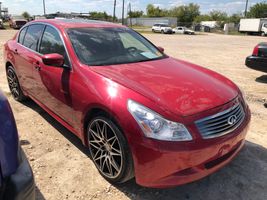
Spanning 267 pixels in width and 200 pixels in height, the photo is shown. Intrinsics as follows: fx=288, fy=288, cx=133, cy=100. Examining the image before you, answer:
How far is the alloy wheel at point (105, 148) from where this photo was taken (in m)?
2.88

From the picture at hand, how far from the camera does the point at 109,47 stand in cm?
385

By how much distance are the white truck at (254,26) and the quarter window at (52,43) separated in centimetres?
4646

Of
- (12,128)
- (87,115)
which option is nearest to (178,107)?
(87,115)

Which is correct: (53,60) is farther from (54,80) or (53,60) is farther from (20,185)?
(20,185)

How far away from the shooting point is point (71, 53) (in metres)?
3.51

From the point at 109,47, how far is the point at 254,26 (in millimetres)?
49118

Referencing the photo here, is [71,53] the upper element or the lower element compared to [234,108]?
upper

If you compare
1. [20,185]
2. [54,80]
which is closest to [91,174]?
[54,80]

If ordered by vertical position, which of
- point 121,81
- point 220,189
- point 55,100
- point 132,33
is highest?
point 132,33

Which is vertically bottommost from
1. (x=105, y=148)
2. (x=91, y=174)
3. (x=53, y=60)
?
(x=91, y=174)

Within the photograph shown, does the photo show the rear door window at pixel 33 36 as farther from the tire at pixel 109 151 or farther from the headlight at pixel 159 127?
the headlight at pixel 159 127

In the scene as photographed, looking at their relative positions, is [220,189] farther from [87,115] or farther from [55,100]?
[55,100]

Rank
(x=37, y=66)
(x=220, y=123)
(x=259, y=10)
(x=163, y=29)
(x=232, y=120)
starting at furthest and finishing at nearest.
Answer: (x=259, y=10), (x=163, y=29), (x=37, y=66), (x=232, y=120), (x=220, y=123)

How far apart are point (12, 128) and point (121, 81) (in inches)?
51.4
